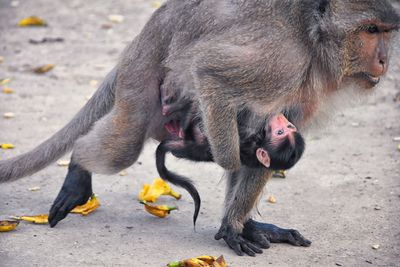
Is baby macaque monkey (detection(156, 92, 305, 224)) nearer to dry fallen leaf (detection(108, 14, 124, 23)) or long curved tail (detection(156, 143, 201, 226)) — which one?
long curved tail (detection(156, 143, 201, 226))

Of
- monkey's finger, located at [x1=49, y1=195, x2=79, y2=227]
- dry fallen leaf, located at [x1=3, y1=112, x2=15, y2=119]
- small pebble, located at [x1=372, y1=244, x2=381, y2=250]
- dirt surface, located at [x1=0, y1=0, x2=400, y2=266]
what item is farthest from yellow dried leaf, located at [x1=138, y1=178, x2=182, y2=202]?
dry fallen leaf, located at [x1=3, y1=112, x2=15, y2=119]

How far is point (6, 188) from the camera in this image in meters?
6.19

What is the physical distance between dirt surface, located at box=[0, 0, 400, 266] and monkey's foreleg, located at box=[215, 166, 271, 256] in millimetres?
80

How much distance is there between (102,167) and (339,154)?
2472 millimetres

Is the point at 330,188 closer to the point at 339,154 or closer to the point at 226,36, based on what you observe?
the point at 339,154

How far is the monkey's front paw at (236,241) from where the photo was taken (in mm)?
5273

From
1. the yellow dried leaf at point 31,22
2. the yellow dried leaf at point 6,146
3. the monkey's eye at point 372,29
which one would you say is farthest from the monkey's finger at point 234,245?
the yellow dried leaf at point 31,22

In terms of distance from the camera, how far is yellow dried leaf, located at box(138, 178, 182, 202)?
6.13m

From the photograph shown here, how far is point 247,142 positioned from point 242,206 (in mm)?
520

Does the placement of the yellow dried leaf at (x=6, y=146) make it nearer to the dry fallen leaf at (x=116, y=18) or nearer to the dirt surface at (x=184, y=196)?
the dirt surface at (x=184, y=196)

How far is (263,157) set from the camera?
16.8 ft

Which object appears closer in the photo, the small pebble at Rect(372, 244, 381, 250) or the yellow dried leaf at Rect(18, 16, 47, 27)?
the small pebble at Rect(372, 244, 381, 250)

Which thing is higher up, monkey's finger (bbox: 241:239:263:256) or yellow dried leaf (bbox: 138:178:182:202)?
monkey's finger (bbox: 241:239:263:256)

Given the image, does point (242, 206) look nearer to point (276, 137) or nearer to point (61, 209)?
point (276, 137)
